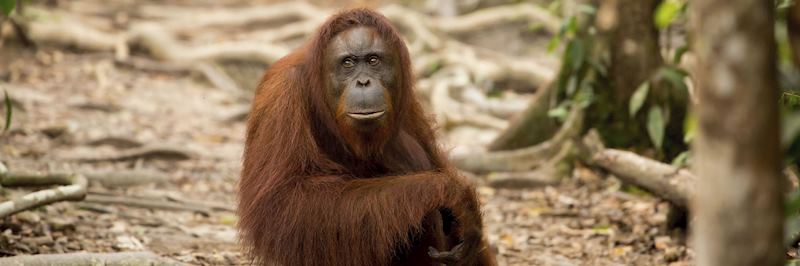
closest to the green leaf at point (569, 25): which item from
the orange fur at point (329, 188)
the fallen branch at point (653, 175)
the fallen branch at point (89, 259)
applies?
the fallen branch at point (653, 175)

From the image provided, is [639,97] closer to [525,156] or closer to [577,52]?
[577,52]

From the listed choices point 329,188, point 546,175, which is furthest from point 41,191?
point 546,175

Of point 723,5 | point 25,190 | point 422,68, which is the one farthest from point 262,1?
point 723,5

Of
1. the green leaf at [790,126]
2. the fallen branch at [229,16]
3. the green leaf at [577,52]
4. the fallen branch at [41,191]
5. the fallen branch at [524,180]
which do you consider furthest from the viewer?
the fallen branch at [229,16]

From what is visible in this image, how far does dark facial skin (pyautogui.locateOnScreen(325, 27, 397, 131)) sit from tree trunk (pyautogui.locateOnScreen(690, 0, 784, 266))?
1.88 metres

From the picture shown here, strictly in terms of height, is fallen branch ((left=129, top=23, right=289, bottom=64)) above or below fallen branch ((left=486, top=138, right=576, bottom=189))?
above

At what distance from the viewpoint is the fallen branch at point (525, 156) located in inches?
266

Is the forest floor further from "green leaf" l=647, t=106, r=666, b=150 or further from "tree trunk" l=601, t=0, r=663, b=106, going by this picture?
"tree trunk" l=601, t=0, r=663, b=106

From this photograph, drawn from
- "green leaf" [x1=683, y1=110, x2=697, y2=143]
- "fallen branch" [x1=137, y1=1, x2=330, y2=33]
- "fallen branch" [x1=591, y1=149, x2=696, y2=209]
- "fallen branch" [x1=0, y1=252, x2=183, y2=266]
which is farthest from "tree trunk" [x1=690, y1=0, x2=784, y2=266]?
"fallen branch" [x1=137, y1=1, x2=330, y2=33]

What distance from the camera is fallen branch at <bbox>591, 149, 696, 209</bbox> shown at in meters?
4.61

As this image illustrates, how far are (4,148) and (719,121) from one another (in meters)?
6.11

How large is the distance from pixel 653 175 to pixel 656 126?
1240mm

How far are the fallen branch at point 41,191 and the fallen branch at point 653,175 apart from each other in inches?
114

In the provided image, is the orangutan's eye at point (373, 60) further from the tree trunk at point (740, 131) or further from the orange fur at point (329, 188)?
the tree trunk at point (740, 131)
